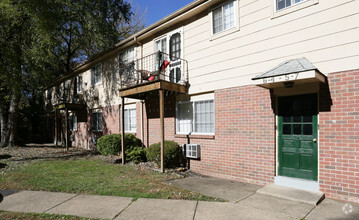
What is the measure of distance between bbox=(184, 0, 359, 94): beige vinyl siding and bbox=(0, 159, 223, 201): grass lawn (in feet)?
11.2

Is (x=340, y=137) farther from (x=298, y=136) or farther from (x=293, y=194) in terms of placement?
(x=293, y=194)

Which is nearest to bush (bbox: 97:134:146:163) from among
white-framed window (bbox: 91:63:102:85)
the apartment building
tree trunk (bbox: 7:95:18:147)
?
the apartment building

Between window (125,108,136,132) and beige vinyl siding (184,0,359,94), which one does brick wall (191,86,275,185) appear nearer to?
beige vinyl siding (184,0,359,94)

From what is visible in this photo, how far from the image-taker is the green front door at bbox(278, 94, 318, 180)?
506 cm

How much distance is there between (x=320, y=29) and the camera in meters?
4.98

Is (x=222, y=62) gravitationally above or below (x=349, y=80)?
above

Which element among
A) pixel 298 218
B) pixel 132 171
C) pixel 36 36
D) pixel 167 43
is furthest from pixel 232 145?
pixel 36 36

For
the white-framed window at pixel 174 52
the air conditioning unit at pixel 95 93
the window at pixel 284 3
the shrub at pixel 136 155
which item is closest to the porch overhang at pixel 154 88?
the white-framed window at pixel 174 52

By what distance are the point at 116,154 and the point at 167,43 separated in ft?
18.4

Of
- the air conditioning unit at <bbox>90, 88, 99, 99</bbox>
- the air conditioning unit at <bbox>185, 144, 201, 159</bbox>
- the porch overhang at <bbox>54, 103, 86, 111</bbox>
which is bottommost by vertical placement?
the air conditioning unit at <bbox>185, 144, 201, 159</bbox>

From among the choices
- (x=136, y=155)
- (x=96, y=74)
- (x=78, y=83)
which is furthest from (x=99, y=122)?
(x=136, y=155)

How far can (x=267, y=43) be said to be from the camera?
5.88 m

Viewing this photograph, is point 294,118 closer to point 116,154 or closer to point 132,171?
point 132,171

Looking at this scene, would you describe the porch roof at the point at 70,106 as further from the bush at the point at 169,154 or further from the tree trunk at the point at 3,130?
the bush at the point at 169,154
